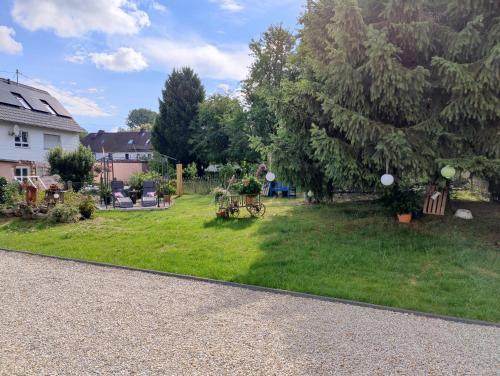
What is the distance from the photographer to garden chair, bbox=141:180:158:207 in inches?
564

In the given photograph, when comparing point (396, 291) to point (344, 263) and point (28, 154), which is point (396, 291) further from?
point (28, 154)

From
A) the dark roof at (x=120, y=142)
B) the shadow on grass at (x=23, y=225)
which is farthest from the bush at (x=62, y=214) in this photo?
the dark roof at (x=120, y=142)

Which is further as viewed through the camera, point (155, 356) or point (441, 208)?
point (441, 208)

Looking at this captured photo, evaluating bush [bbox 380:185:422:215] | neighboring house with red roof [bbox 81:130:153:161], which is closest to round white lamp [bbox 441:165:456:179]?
bush [bbox 380:185:422:215]

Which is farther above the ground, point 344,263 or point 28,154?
point 28,154

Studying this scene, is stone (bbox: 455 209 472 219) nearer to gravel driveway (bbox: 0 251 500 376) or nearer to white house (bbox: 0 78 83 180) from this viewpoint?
gravel driveway (bbox: 0 251 500 376)

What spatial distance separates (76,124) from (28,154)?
5098 millimetres

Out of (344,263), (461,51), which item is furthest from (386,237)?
(461,51)

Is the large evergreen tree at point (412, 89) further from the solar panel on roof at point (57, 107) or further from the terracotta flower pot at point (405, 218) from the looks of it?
the solar panel on roof at point (57, 107)

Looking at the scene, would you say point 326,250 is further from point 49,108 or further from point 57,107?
point 57,107

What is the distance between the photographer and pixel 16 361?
3.24 m

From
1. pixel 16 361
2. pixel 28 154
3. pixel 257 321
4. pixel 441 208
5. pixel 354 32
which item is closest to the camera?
pixel 16 361

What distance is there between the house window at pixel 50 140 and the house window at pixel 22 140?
136 cm

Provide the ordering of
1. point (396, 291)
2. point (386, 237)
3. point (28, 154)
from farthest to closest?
1. point (28, 154)
2. point (386, 237)
3. point (396, 291)
